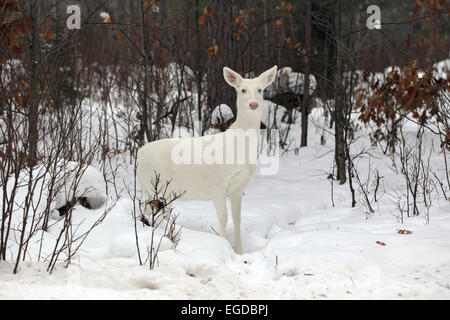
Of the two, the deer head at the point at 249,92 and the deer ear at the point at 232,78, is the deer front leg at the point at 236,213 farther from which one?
the deer ear at the point at 232,78

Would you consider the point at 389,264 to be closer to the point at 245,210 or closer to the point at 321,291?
the point at 321,291

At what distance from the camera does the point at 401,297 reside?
2863 millimetres

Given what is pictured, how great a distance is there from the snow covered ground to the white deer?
0.39 metres

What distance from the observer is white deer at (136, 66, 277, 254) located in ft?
13.6

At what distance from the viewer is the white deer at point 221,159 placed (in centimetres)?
416

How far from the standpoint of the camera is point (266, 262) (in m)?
3.94

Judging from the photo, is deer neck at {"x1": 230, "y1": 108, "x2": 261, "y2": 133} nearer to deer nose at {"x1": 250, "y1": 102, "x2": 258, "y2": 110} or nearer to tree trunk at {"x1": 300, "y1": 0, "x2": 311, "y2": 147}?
deer nose at {"x1": 250, "y1": 102, "x2": 258, "y2": 110}

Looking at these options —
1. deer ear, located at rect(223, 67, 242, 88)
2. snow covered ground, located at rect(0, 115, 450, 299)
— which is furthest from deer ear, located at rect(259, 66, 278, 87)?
snow covered ground, located at rect(0, 115, 450, 299)

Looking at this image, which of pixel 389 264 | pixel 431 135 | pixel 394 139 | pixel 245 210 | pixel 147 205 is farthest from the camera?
pixel 431 135

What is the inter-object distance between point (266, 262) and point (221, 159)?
0.98 meters

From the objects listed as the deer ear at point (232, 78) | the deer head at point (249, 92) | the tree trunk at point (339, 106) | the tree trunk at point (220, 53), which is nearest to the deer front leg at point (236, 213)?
the deer head at point (249, 92)

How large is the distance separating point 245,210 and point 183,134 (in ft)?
10.8

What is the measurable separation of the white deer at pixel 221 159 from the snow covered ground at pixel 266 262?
15.3 inches

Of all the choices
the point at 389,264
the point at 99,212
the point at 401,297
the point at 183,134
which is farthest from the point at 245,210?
the point at 183,134
